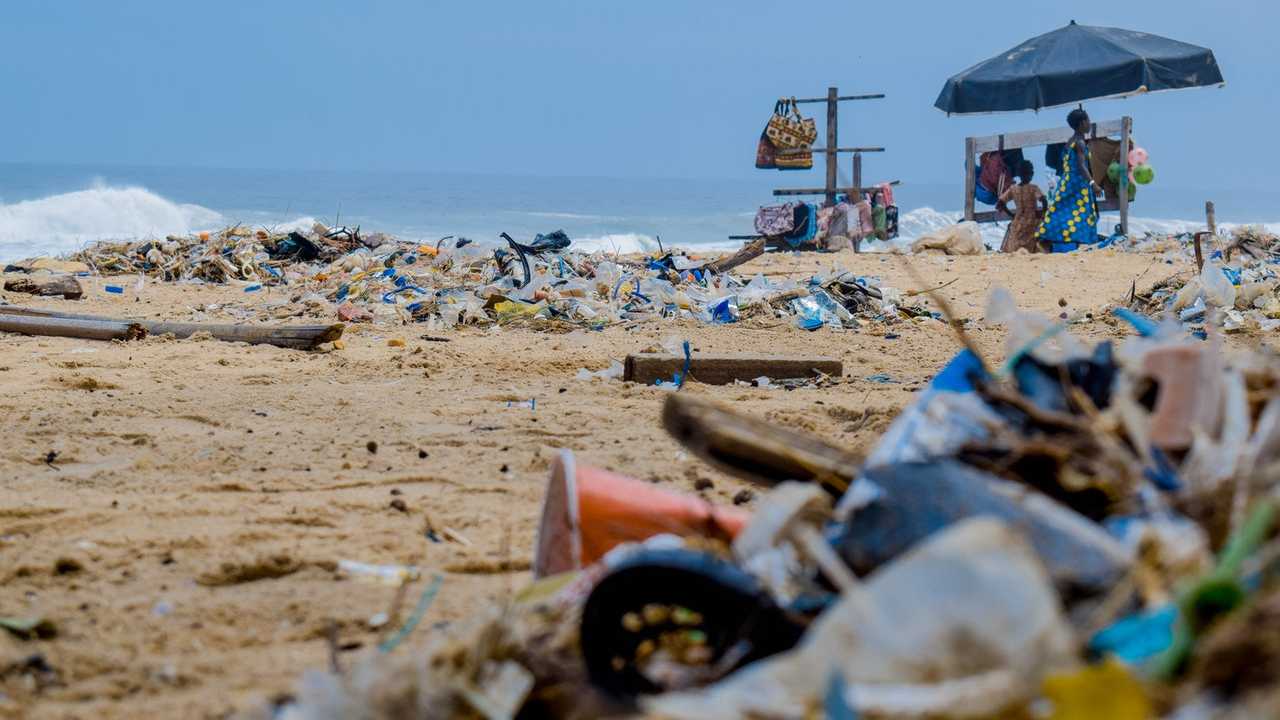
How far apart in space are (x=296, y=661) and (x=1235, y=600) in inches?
65.8

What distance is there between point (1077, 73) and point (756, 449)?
12580 mm

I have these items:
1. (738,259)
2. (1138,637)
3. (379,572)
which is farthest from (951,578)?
(738,259)

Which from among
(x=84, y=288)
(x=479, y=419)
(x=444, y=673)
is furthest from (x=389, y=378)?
(x=84, y=288)

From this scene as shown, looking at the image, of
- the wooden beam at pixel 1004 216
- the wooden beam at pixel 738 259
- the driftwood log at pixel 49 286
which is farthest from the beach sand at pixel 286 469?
the wooden beam at pixel 1004 216

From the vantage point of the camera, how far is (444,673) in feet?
5.32

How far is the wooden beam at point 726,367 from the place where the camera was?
5527mm

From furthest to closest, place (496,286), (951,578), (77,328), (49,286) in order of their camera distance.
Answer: (49,286) < (496,286) < (77,328) < (951,578)

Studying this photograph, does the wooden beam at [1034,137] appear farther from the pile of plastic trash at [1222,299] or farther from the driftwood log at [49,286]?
the driftwood log at [49,286]

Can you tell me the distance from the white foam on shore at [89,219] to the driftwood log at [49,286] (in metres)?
14.0

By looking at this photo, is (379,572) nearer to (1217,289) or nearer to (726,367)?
(726,367)

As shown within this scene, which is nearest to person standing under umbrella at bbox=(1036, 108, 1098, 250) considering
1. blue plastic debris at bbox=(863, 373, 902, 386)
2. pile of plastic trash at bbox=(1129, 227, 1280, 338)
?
pile of plastic trash at bbox=(1129, 227, 1280, 338)

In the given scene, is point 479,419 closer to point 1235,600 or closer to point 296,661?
point 296,661

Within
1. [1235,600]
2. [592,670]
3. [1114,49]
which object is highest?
[1114,49]

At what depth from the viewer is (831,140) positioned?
16.6 m
